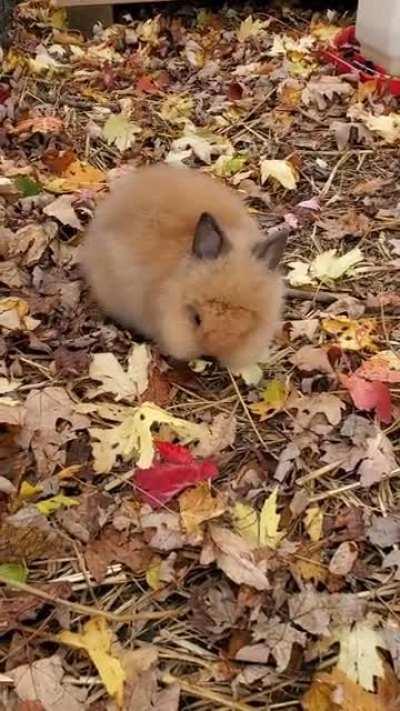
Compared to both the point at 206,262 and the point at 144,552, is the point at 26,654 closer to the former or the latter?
the point at 144,552

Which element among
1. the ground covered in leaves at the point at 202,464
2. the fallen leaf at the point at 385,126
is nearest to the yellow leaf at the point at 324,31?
the fallen leaf at the point at 385,126

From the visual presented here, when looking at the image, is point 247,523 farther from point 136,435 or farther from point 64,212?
point 64,212

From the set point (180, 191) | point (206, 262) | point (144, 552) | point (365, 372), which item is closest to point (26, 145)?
point (180, 191)

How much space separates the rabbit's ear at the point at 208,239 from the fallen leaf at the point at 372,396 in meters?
0.58

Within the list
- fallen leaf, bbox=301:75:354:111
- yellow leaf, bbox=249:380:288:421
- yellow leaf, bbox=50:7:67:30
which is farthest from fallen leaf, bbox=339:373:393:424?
yellow leaf, bbox=50:7:67:30

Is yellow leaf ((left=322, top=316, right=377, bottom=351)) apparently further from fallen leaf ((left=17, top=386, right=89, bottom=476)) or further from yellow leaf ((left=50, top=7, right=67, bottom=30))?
yellow leaf ((left=50, top=7, right=67, bottom=30))

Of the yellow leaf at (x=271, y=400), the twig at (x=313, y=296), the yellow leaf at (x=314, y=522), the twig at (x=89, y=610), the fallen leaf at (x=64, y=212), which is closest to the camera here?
the twig at (x=89, y=610)

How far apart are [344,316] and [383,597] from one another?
3.91ft

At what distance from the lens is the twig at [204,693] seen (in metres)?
1.94

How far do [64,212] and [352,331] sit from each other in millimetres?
1226

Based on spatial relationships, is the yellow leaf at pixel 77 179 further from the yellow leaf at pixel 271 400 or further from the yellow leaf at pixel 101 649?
the yellow leaf at pixel 101 649

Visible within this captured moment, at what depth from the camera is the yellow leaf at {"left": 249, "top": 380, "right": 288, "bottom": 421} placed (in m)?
2.70

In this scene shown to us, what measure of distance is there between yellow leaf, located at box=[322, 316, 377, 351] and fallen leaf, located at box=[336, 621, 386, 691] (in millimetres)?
1092

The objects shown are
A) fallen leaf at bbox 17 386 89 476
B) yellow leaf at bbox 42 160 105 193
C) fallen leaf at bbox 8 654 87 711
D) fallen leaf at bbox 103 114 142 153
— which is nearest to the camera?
fallen leaf at bbox 8 654 87 711
